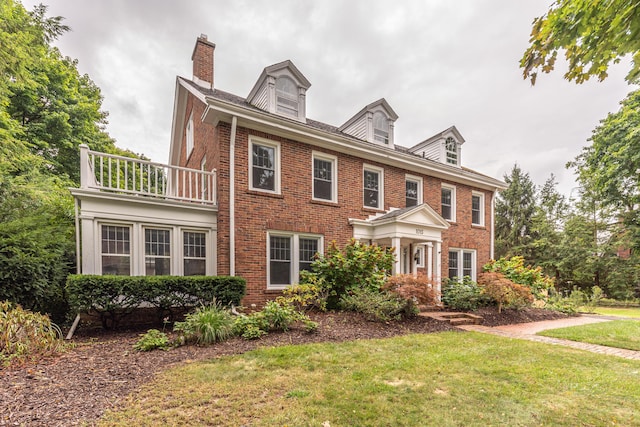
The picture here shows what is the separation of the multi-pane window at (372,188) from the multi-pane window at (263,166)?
359 centimetres

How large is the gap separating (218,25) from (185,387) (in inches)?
477

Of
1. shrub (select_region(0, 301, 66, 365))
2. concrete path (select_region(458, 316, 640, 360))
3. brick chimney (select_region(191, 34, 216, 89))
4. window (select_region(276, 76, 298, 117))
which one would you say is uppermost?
brick chimney (select_region(191, 34, 216, 89))

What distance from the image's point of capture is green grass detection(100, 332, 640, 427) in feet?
9.87

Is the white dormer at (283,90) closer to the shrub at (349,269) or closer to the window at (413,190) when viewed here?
the shrub at (349,269)

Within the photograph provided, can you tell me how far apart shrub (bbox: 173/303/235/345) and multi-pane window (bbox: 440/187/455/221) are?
10.4 m

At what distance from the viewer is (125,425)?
9.09 feet

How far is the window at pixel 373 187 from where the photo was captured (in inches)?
440

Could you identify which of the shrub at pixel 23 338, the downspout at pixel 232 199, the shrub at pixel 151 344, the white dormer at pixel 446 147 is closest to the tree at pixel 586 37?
the shrub at pixel 151 344

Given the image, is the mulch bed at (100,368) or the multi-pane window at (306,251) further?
the multi-pane window at (306,251)

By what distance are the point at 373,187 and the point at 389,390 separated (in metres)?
8.37

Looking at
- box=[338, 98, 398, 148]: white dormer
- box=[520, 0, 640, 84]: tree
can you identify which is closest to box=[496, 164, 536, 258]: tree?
box=[338, 98, 398, 148]: white dormer

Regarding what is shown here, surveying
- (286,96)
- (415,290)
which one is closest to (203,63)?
(286,96)

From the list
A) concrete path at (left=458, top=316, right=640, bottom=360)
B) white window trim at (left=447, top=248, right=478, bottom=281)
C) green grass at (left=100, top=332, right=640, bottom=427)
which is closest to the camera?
green grass at (left=100, top=332, right=640, bottom=427)

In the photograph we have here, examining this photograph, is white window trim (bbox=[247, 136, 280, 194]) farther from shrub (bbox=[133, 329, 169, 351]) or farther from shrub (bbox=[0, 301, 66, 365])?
shrub (bbox=[0, 301, 66, 365])
